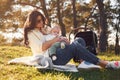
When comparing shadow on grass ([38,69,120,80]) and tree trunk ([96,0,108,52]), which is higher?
shadow on grass ([38,69,120,80])

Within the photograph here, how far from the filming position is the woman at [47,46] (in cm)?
711

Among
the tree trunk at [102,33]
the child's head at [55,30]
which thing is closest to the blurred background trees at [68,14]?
the tree trunk at [102,33]

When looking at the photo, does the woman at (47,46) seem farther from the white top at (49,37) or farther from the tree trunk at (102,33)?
the tree trunk at (102,33)

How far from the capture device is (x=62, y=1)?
29.6 metres

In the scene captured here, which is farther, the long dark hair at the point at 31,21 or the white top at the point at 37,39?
the white top at the point at 37,39

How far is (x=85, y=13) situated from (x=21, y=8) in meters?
5.46

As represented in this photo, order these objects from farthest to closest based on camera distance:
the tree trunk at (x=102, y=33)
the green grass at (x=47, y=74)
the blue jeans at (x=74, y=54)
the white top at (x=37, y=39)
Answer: the tree trunk at (x=102, y=33) → the white top at (x=37, y=39) → the blue jeans at (x=74, y=54) → the green grass at (x=47, y=74)

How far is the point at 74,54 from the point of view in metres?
7.25

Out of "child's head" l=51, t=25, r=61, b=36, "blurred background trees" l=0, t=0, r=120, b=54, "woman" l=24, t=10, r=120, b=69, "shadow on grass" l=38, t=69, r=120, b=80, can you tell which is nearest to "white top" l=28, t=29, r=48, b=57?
"woman" l=24, t=10, r=120, b=69

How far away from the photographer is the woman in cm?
711

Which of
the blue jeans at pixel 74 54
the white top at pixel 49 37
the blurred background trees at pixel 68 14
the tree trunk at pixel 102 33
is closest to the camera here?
the blue jeans at pixel 74 54

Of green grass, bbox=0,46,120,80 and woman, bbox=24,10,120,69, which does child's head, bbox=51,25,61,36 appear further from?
green grass, bbox=0,46,120,80

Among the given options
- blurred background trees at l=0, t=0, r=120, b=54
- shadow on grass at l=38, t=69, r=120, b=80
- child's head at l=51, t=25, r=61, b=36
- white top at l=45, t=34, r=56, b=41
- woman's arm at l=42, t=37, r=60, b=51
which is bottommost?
blurred background trees at l=0, t=0, r=120, b=54

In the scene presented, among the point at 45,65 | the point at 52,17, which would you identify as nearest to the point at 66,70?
the point at 45,65
